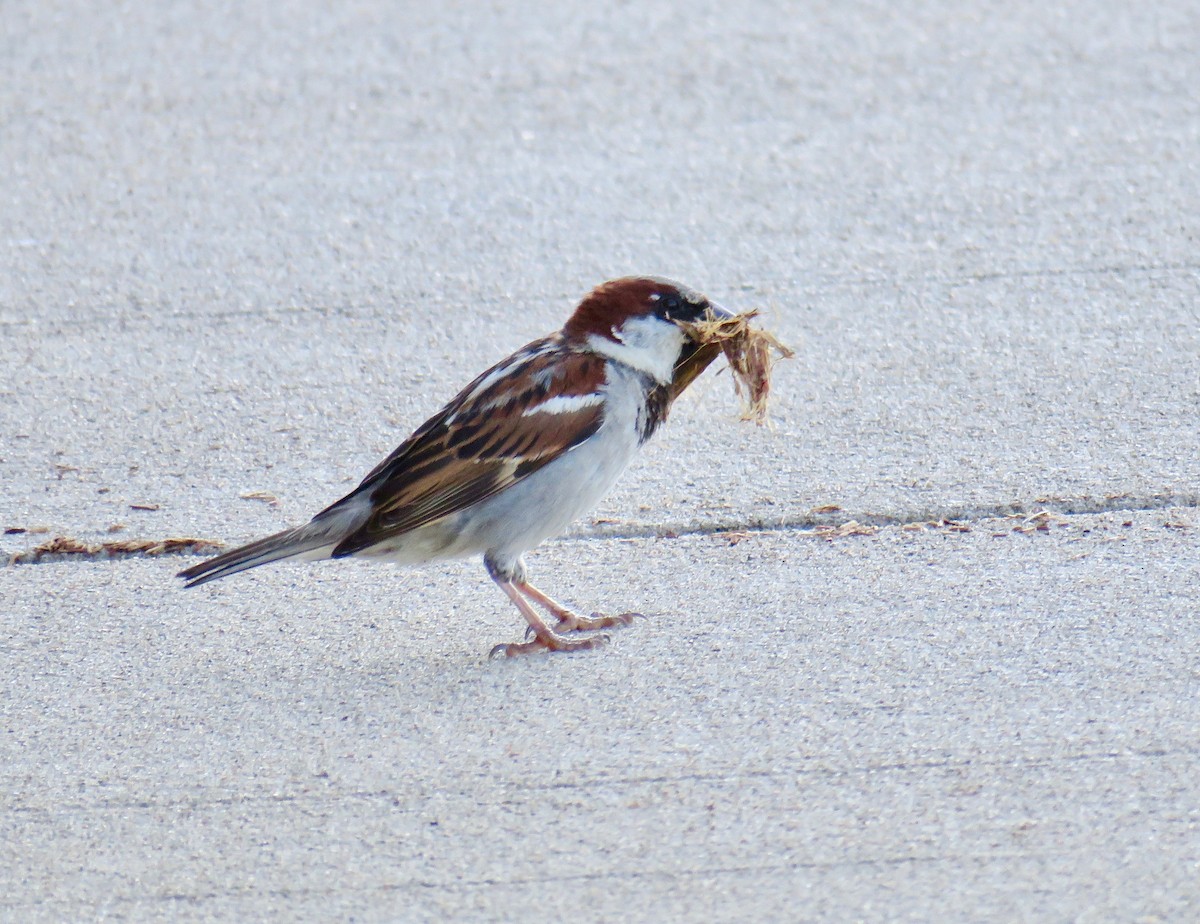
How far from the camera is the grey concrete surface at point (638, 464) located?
11.6 feet

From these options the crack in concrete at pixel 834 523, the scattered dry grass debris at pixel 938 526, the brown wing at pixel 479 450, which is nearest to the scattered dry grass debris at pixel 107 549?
the crack in concrete at pixel 834 523

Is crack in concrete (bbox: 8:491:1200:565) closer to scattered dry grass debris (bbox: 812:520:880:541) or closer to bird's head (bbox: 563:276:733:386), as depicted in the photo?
scattered dry grass debris (bbox: 812:520:880:541)

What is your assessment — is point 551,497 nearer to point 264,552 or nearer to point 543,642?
point 543,642

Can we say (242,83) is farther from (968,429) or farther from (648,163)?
(968,429)

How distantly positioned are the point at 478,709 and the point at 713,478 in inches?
58.3

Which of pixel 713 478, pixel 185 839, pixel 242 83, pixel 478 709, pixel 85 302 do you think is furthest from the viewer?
pixel 242 83

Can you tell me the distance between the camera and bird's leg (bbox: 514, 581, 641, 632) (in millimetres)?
4496

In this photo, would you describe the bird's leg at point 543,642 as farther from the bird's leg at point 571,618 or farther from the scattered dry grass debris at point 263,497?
the scattered dry grass debris at point 263,497

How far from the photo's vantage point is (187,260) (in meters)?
7.29

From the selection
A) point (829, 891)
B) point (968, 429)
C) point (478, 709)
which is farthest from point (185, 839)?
point (968, 429)

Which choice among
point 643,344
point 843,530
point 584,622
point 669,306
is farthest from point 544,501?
point 843,530

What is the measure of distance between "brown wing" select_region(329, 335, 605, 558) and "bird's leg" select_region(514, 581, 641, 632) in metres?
0.30

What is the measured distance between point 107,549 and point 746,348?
1902 millimetres

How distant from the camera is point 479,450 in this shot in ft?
14.9
